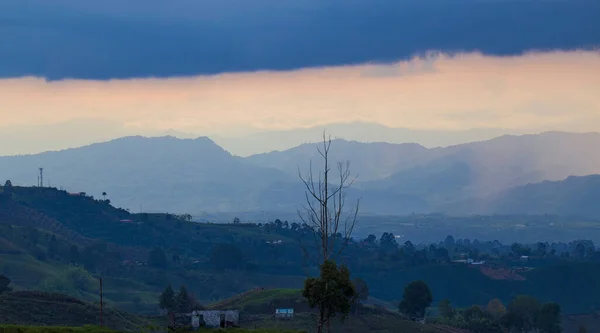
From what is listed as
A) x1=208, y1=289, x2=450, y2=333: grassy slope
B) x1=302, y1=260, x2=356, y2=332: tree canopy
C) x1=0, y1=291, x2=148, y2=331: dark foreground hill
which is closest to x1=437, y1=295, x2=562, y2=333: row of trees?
x1=208, y1=289, x2=450, y2=333: grassy slope

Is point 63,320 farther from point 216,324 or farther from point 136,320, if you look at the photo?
point 216,324

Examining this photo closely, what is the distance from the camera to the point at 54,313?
4523 inches

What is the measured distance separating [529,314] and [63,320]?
88.7 m

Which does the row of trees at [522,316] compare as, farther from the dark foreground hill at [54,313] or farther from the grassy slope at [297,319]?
the dark foreground hill at [54,313]

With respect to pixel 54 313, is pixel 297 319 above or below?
below

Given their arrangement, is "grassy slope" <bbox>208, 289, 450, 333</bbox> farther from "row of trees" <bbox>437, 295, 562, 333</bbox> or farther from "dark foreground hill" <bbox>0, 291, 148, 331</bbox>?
"row of trees" <bbox>437, 295, 562, 333</bbox>

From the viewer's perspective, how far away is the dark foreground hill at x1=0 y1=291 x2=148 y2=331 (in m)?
110

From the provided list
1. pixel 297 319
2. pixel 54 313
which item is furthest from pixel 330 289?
pixel 297 319

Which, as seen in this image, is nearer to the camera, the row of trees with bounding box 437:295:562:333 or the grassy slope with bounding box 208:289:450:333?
the grassy slope with bounding box 208:289:450:333

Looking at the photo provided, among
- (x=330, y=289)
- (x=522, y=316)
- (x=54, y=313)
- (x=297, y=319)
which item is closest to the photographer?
(x=330, y=289)

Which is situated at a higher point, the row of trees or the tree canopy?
the tree canopy

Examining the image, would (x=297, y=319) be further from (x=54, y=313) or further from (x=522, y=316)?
(x=522, y=316)

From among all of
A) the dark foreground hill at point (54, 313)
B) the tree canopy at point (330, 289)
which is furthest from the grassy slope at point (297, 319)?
the tree canopy at point (330, 289)

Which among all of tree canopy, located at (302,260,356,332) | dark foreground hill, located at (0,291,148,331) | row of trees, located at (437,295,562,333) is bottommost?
row of trees, located at (437,295,562,333)
